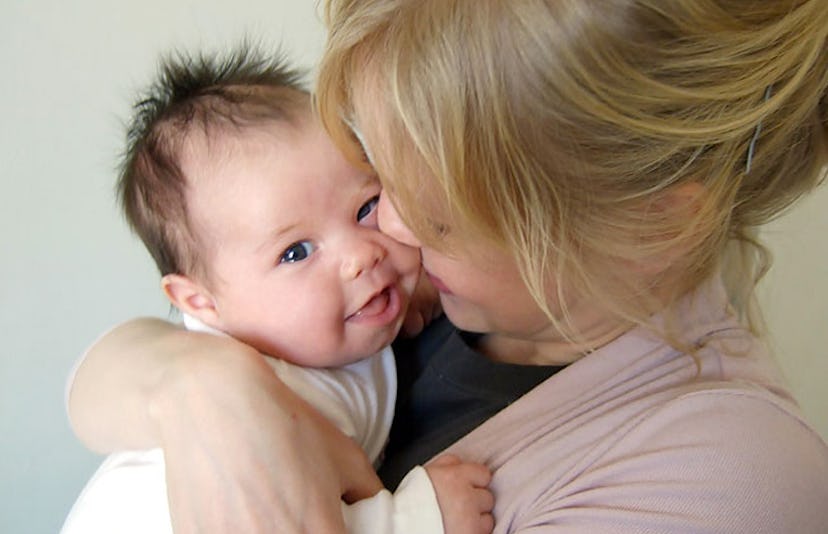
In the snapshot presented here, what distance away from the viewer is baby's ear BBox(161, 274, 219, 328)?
87 cm

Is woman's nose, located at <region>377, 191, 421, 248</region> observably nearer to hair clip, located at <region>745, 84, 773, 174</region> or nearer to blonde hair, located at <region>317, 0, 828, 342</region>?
blonde hair, located at <region>317, 0, 828, 342</region>

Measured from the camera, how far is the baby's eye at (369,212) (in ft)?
2.80

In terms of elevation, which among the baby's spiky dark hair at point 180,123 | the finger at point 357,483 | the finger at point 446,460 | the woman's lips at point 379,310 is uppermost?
the baby's spiky dark hair at point 180,123

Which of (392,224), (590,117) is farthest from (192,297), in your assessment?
(590,117)

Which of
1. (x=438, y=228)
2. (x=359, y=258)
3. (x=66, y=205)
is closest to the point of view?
(x=438, y=228)

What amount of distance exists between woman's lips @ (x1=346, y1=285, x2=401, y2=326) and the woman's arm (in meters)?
0.14

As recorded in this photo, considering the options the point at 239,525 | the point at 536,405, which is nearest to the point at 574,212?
the point at 536,405

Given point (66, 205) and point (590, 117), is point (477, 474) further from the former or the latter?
point (66, 205)

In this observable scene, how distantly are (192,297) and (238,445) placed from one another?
30 centimetres

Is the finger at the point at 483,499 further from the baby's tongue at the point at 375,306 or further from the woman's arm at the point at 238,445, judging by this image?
the baby's tongue at the point at 375,306

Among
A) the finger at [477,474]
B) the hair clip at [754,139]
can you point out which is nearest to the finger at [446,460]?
the finger at [477,474]

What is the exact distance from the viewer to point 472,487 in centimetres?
69

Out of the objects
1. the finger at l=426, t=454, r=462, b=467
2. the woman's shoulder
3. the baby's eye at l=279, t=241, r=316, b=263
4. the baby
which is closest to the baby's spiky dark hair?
the baby

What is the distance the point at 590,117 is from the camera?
0.59 meters
